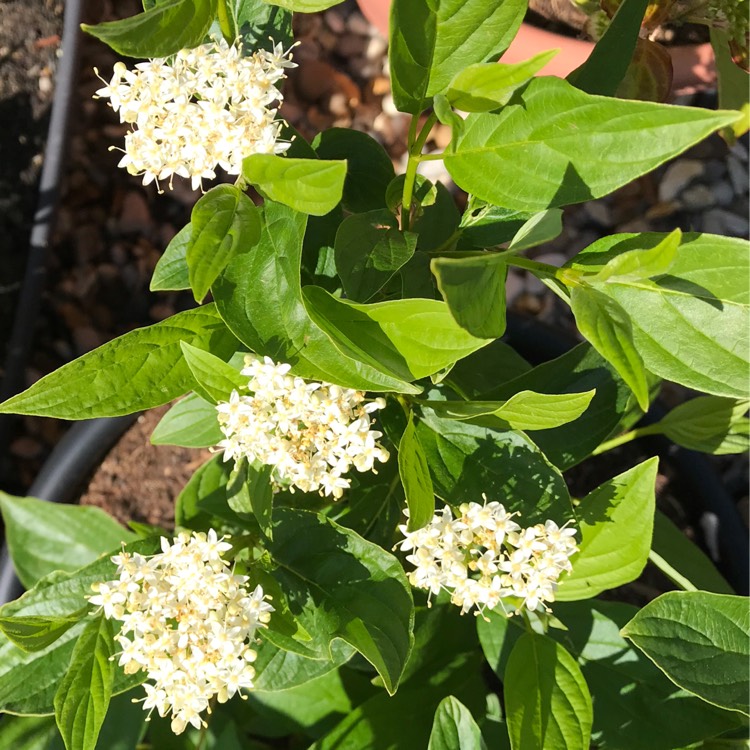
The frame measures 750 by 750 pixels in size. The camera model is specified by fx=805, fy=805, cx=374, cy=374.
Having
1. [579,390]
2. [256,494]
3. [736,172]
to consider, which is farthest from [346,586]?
[736,172]

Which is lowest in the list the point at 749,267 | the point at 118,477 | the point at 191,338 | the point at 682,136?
the point at 118,477

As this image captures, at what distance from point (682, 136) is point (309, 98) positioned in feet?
3.98

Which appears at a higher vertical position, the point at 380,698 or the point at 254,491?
the point at 254,491

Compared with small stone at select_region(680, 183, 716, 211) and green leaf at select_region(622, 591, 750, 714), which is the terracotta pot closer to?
small stone at select_region(680, 183, 716, 211)

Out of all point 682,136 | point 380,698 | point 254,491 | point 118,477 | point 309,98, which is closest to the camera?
point 682,136

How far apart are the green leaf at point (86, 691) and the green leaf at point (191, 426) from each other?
0.74 feet

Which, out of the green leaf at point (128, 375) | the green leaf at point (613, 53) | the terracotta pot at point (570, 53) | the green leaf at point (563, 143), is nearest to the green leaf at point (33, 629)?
the green leaf at point (128, 375)

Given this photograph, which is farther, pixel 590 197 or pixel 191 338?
pixel 191 338

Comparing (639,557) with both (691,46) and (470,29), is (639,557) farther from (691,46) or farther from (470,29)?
(691,46)

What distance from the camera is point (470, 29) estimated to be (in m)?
0.65

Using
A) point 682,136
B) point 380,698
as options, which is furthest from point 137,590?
point 682,136

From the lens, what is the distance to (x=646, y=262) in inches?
21.3

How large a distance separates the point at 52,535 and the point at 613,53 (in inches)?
34.3

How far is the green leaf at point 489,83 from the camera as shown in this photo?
0.55 metres
